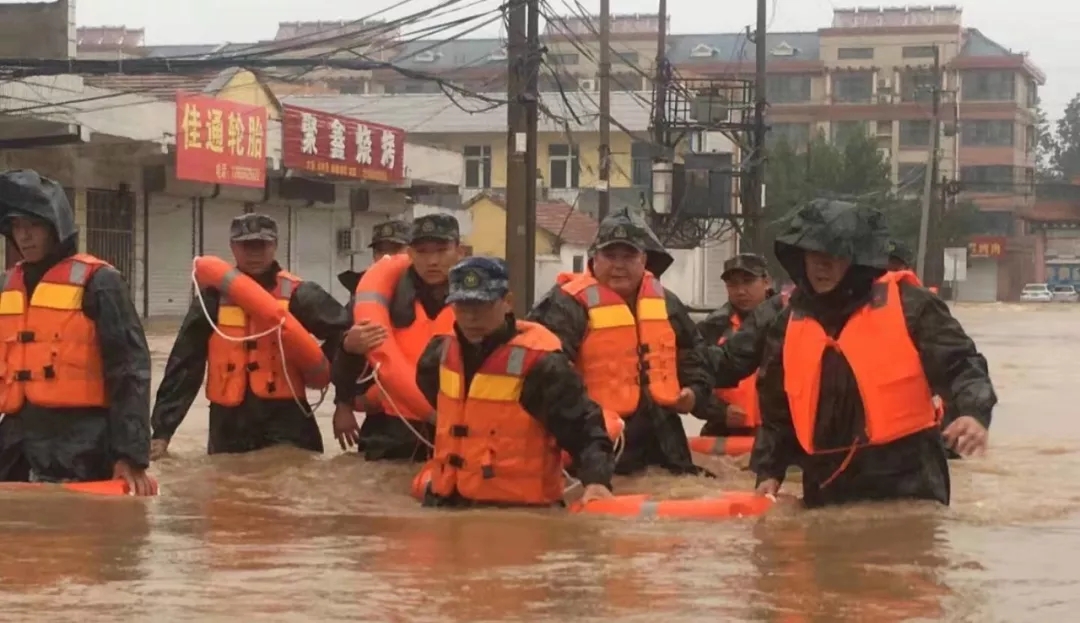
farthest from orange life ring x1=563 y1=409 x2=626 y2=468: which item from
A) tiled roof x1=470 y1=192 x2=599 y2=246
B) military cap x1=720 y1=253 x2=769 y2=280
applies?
tiled roof x1=470 y1=192 x2=599 y2=246

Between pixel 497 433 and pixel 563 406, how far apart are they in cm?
32

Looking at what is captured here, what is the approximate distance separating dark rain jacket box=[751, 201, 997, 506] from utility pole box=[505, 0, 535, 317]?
13186 millimetres

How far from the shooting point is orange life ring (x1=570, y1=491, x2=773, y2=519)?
7.48m

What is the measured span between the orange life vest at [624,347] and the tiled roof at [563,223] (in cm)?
4298

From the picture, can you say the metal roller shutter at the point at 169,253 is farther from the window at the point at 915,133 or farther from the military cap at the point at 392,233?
the window at the point at 915,133

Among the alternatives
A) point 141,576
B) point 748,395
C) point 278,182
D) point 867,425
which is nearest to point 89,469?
point 141,576

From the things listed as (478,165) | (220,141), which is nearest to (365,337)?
(220,141)

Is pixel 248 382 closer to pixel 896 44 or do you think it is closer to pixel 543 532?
pixel 543 532

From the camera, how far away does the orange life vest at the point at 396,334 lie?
9453 millimetres

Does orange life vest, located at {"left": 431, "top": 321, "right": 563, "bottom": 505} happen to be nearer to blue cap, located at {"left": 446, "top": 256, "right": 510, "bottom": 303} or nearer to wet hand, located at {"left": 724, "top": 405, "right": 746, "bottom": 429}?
blue cap, located at {"left": 446, "top": 256, "right": 510, "bottom": 303}

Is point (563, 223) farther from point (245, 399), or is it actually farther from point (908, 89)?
point (908, 89)

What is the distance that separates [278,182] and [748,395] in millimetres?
26519

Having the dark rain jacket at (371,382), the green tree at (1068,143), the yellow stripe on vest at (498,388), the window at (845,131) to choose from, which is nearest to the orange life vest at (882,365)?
the yellow stripe on vest at (498,388)

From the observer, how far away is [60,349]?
746cm
